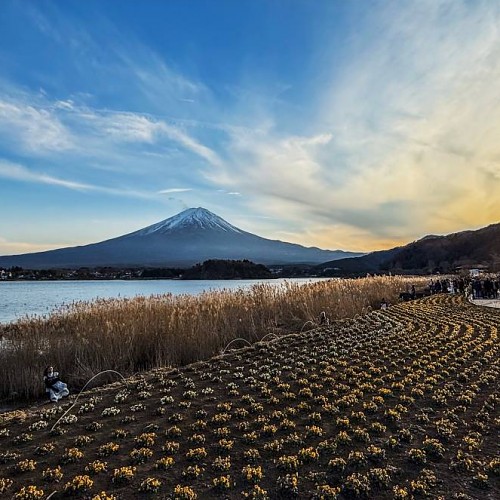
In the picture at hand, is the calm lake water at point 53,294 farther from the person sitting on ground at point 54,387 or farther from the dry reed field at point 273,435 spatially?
the dry reed field at point 273,435

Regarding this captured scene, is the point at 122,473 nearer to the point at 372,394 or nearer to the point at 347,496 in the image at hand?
the point at 347,496

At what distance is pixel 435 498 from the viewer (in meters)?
3.88

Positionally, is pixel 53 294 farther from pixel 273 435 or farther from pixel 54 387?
pixel 273 435

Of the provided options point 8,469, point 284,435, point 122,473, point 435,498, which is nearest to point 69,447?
point 8,469

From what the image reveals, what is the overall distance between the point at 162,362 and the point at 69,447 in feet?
16.5

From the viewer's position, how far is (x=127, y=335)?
10.0 m

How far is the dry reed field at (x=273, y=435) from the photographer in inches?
160

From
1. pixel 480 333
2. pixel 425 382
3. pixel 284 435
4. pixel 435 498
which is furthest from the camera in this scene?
pixel 480 333

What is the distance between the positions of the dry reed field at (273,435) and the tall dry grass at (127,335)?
5.91 ft

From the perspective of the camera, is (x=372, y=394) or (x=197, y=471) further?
(x=372, y=394)

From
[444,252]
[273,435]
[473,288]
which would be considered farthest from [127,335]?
[444,252]

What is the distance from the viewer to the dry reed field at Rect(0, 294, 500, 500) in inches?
160

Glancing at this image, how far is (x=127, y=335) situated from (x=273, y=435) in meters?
5.67

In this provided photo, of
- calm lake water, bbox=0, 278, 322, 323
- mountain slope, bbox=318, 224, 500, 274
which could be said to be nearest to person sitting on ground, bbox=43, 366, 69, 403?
calm lake water, bbox=0, 278, 322, 323
